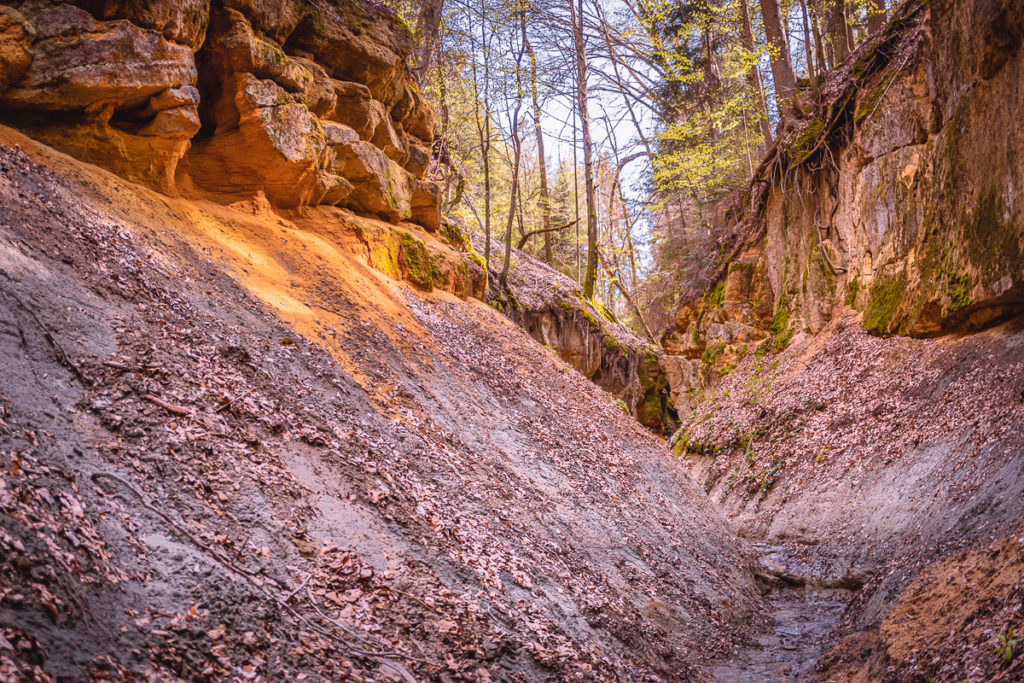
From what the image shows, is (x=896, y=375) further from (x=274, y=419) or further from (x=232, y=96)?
(x=232, y=96)

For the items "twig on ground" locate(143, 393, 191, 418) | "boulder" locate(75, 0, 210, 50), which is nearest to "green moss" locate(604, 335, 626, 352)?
"boulder" locate(75, 0, 210, 50)

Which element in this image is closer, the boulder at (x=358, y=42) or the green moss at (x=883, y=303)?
the boulder at (x=358, y=42)

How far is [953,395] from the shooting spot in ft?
35.8

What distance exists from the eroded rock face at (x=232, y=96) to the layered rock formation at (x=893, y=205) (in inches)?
437

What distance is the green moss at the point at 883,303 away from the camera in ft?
47.3

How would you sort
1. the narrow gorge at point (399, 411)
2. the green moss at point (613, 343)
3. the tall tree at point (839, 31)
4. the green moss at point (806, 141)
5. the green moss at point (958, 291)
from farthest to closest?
the green moss at point (613, 343) → the tall tree at point (839, 31) → the green moss at point (806, 141) → the green moss at point (958, 291) → the narrow gorge at point (399, 411)

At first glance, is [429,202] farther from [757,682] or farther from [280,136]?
[757,682]

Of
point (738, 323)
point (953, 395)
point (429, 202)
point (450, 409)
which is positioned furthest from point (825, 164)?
point (450, 409)

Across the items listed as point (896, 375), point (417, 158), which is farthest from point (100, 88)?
point (896, 375)

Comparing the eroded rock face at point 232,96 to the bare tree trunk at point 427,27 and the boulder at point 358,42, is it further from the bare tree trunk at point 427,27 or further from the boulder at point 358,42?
the bare tree trunk at point 427,27

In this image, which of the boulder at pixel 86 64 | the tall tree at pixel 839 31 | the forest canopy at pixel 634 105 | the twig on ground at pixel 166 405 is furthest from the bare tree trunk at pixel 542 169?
the twig on ground at pixel 166 405

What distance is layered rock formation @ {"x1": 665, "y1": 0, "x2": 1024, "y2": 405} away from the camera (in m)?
10.3

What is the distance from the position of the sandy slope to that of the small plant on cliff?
10.9ft

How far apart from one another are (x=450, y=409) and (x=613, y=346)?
12.9 m
